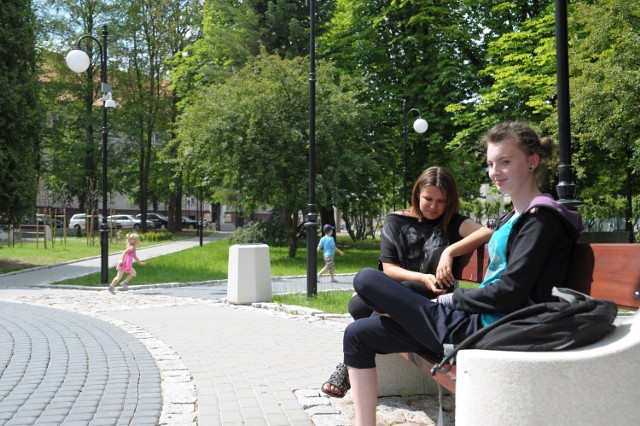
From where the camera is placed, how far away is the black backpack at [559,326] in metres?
2.57

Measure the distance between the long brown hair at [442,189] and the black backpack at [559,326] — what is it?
77.3 inches

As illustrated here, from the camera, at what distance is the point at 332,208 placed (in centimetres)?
2750

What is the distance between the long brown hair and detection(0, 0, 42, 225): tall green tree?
1979cm

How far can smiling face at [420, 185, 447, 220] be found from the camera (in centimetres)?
466

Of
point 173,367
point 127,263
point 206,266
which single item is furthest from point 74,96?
point 173,367

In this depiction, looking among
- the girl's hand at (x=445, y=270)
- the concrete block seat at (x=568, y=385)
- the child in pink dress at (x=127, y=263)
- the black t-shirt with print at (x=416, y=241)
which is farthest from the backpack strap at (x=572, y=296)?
the child in pink dress at (x=127, y=263)

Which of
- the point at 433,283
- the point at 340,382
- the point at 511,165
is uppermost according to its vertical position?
the point at 511,165

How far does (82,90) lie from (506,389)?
4950 centimetres

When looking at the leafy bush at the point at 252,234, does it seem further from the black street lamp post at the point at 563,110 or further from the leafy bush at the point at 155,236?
the black street lamp post at the point at 563,110

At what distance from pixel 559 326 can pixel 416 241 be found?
2.19 meters

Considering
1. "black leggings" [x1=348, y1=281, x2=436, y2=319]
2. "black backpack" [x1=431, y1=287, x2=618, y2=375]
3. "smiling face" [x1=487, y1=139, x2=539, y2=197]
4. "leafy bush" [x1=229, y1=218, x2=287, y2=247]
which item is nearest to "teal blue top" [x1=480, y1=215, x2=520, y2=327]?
"smiling face" [x1=487, y1=139, x2=539, y2=197]

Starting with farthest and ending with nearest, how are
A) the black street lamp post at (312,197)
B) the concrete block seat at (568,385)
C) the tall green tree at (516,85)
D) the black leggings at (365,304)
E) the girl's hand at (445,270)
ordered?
the tall green tree at (516,85), the black street lamp post at (312,197), the black leggings at (365,304), the girl's hand at (445,270), the concrete block seat at (568,385)

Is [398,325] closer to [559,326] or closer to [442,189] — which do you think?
[559,326]

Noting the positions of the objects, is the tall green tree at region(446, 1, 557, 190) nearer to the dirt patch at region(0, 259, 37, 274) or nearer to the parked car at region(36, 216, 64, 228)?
the dirt patch at region(0, 259, 37, 274)
